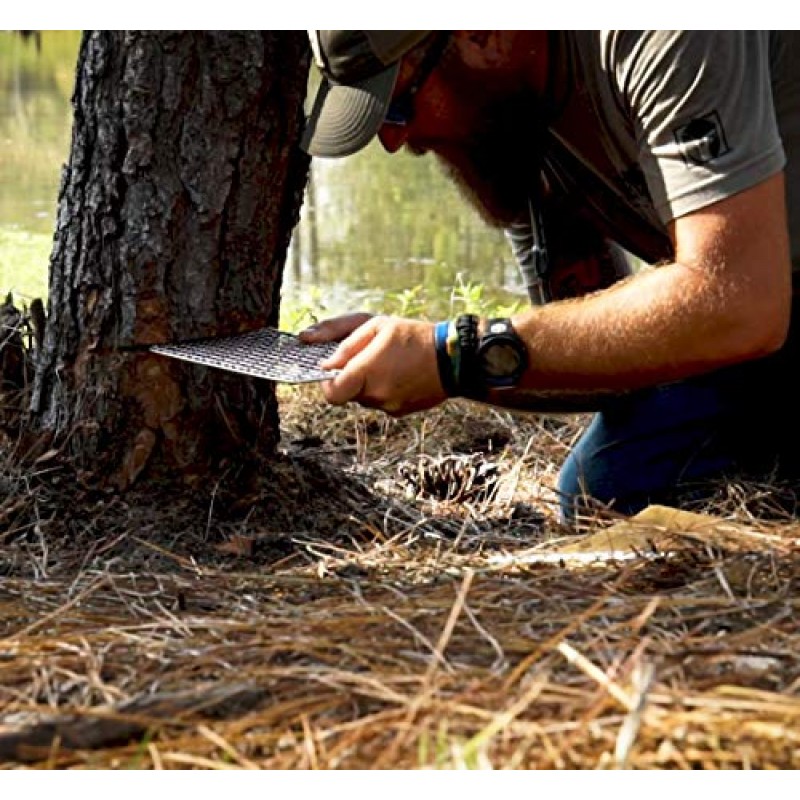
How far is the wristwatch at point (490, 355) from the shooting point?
2406 millimetres

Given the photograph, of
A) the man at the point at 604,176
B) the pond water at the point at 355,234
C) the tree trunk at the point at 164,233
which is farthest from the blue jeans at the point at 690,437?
the pond water at the point at 355,234

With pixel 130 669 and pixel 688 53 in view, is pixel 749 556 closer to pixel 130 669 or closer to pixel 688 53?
pixel 688 53

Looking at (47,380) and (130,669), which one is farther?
(47,380)

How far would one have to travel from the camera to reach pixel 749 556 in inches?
85.0

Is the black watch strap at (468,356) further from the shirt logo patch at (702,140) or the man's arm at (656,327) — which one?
the shirt logo patch at (702,140)

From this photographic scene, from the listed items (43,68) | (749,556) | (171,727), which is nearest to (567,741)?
(171,727)

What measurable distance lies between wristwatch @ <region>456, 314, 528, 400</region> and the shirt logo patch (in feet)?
1.39

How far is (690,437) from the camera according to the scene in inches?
125

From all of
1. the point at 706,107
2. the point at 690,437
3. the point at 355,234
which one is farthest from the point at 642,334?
the point at 355,234

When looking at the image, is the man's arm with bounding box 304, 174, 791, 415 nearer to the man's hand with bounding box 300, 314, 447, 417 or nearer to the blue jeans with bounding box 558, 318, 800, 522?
the man's hand with bounding box 300, 314, 447, 417

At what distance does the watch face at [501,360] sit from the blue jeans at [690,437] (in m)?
0.65

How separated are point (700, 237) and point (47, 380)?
1.32m

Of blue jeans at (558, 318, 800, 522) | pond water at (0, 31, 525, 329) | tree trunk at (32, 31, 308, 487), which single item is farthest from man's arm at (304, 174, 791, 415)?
pond water at (0, 31, 525, 329)

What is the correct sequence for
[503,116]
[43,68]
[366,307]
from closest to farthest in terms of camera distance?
[503,116]
[366,307]
[43,68]
